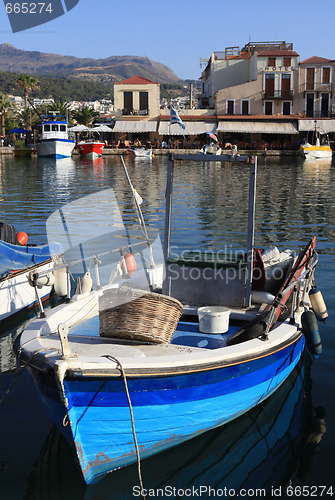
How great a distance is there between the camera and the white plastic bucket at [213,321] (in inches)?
229

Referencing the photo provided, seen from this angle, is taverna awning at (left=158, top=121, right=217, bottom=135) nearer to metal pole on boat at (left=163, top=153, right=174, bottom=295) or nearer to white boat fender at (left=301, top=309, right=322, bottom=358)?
metal pole on boat at (left=163, top=153, right=174, bottom=295)

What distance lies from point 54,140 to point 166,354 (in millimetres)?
50833

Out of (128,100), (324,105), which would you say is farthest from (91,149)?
(324,105)

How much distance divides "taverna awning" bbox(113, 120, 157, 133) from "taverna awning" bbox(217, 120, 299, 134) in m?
8.87

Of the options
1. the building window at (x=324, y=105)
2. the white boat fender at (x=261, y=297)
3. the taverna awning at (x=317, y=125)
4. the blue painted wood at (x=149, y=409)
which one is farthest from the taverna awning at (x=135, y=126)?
the blue painted wood at (x=149, y=409)

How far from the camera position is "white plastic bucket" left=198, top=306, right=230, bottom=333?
5.80 m

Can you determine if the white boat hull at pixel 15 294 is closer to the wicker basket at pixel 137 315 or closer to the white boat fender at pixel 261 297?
the wicker basket at pixel 137 315

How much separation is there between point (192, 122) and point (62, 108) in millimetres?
25950

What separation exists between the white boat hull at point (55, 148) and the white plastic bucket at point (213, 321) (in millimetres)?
49729

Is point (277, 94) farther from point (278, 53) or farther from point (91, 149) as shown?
point (91, 149)

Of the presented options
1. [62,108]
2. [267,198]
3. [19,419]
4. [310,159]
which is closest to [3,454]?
[19,419]

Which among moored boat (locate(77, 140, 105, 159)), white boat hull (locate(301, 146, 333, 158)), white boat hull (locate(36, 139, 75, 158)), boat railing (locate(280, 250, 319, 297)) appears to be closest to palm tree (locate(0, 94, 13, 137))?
white boat hull (locate(36, 139, 75, 158))

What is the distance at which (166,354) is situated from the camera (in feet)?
16.3

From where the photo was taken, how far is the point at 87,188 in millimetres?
28297
